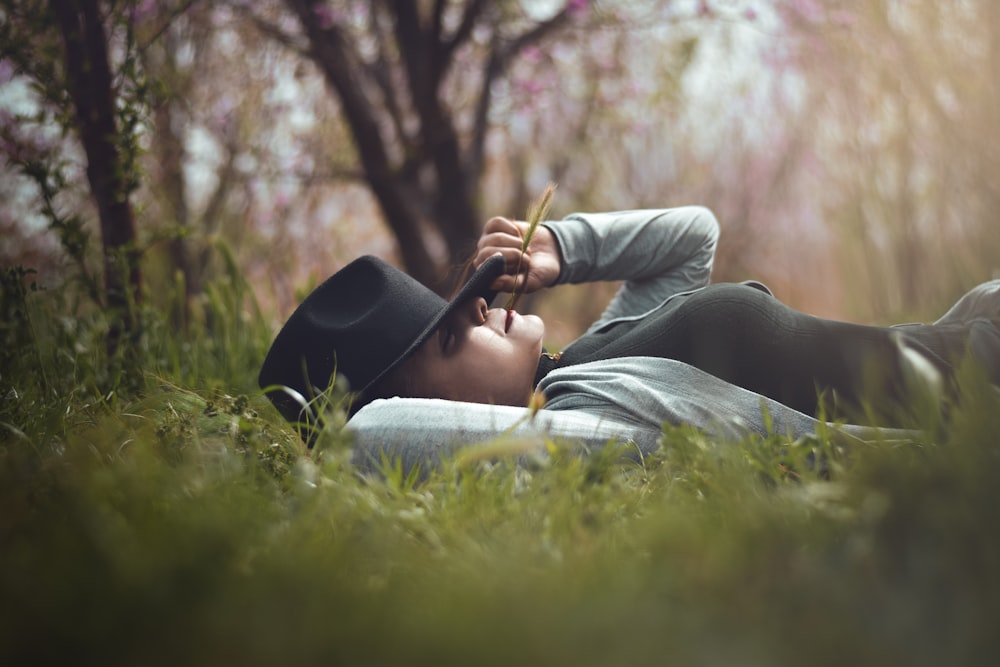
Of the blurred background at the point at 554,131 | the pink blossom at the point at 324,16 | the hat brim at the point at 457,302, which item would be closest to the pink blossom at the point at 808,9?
the blurred background at the point at 554,131

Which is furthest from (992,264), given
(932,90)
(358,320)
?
(358,320)

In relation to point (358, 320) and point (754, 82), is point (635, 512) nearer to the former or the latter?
point (358, 320)

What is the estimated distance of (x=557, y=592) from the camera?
942mm

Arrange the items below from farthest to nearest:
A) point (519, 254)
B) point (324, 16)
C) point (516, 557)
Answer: point (324, 16) < point (519, 254) < point (516, 557)

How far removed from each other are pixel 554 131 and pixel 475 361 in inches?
169

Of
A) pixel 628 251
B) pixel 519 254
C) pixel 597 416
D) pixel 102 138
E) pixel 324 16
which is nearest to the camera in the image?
pixel 597 416

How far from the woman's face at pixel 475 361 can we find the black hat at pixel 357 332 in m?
0.06

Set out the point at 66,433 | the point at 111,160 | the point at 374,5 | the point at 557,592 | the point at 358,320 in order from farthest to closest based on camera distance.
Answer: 1. the point at 374,5
2. the point at 111,160
3. the point at 358,320
4. the point at 66,433
5. the point at 557,592

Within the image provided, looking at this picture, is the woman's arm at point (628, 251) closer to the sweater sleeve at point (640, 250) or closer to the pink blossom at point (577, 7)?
the sweater sleeve at point (640, 250)

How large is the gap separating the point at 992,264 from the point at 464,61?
3405 millimetres

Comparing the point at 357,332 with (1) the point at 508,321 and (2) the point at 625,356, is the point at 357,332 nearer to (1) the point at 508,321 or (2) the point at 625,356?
(1) the point at 508,321

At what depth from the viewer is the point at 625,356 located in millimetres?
1969

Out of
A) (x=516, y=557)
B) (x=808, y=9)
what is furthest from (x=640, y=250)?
(x=808, y=9)

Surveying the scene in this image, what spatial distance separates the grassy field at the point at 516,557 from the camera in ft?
2.51
